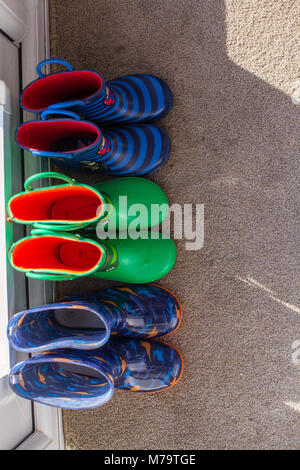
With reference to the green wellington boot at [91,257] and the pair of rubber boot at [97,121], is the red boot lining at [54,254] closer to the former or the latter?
the green wellington boot at [91,257]

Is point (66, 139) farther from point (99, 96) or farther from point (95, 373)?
point (95, 373)

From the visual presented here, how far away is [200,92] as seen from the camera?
976 mm

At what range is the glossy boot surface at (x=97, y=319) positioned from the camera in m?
0.77

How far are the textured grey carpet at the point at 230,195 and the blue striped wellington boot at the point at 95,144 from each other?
8cm

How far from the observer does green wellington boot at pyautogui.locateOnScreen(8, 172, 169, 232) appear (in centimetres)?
77

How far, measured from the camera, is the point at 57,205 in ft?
2.90

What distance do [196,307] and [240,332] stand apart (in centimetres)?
15

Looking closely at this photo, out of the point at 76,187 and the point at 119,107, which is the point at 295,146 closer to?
the point at 119,107

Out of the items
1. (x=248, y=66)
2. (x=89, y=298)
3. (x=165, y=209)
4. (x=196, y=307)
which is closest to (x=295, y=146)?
(x=248, y=66)

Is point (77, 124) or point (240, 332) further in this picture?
point (240, 332)

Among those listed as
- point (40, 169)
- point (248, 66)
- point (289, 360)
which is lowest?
point (289, 360)

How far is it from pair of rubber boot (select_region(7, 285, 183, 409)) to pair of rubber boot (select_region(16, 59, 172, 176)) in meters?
0.36

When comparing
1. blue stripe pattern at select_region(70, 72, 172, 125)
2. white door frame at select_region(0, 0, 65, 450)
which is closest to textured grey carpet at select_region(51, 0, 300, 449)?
blue stripe pattern at select_region(70, 72, 172, 125)

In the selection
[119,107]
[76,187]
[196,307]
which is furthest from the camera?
[196,307]
